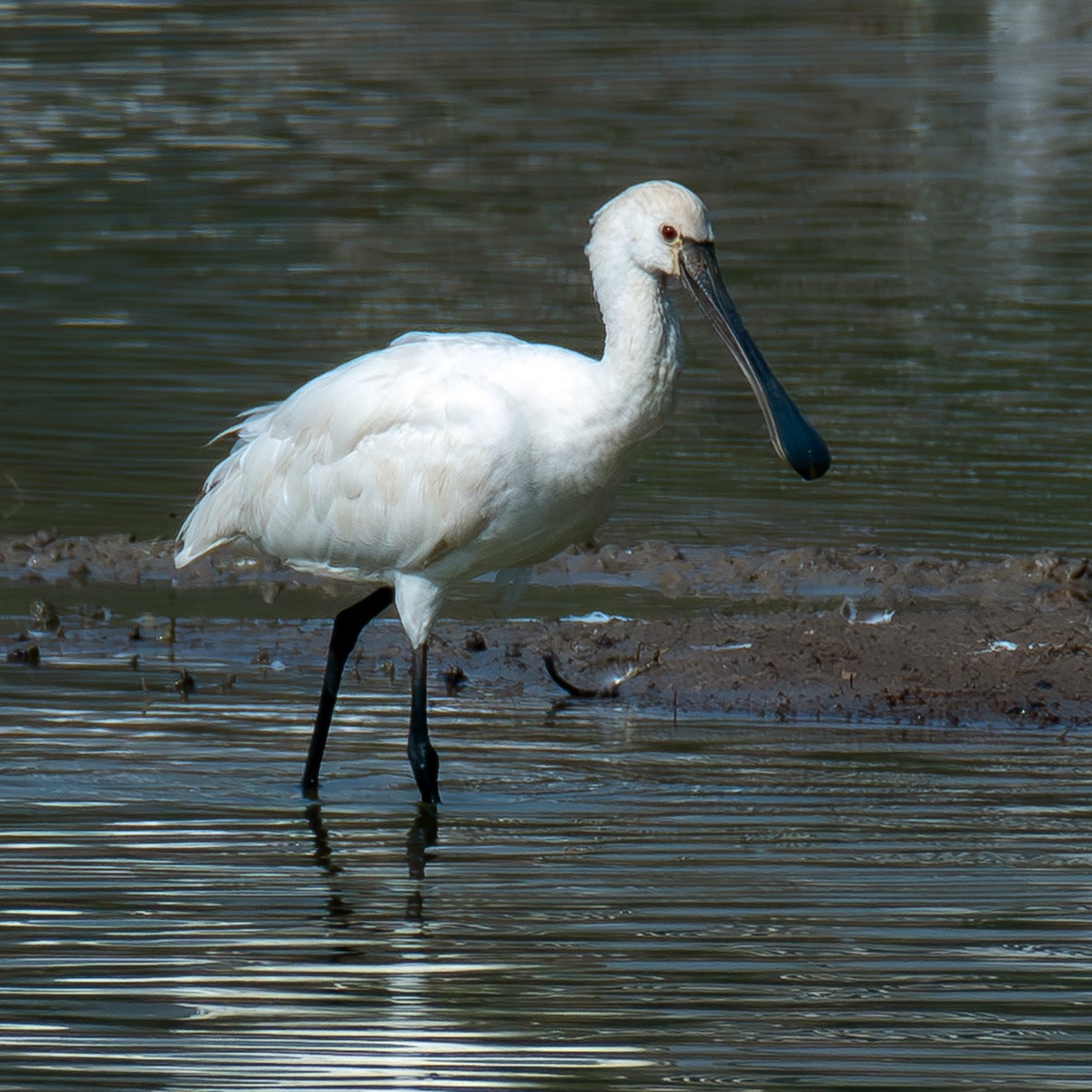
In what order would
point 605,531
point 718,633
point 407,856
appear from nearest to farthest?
point 407,856 < point 718,633 < point 605,531

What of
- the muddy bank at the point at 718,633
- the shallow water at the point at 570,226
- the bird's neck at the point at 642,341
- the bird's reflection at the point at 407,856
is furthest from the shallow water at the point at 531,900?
the shallow water at the point at 570,226

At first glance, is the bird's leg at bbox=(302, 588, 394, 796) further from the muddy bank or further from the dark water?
the muddy bank

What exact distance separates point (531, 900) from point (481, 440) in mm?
1444

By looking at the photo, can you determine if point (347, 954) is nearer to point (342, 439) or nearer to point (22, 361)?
point (342, 439)

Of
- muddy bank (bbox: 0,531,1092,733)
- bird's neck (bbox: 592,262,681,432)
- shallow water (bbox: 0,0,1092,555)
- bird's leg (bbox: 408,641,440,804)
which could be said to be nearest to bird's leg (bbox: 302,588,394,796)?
bird's leg (bbox: 408,641,440,804)

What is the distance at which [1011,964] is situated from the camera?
5633mm

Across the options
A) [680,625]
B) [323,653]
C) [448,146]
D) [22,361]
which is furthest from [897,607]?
[448,146]

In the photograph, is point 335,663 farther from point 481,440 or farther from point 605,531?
point 605,531

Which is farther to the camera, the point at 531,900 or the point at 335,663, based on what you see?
the point at 335,663

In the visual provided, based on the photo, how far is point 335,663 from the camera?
7.96 m

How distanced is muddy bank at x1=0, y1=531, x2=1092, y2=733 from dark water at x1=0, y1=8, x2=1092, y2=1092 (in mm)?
A: 219

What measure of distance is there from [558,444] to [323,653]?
2.55 m

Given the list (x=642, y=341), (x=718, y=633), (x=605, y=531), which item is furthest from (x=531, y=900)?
(x=605, y=531)

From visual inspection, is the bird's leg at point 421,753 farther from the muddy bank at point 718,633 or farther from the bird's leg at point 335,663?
the muddy bank at point 718,633
